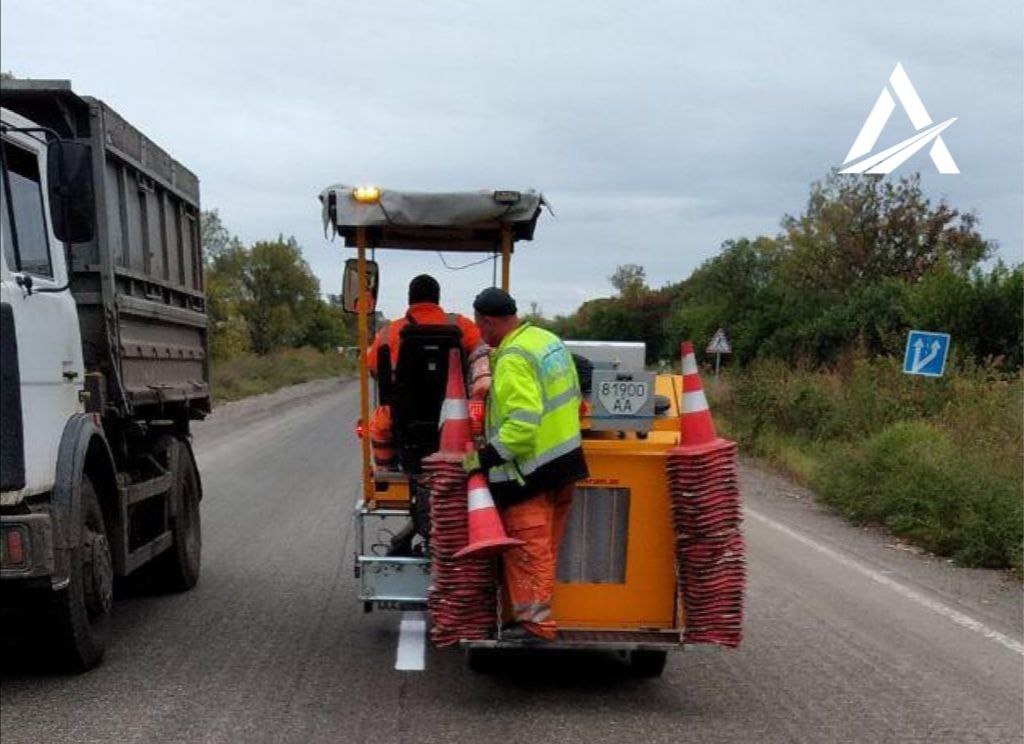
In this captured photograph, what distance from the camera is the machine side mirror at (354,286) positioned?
654cm

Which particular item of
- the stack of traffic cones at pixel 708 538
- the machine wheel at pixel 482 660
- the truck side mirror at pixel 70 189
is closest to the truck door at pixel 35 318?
the truck side mirror at pixel 70 189

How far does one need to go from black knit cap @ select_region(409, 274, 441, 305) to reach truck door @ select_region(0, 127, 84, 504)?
1785 millimetres

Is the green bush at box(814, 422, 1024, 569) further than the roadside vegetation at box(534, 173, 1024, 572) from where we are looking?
No

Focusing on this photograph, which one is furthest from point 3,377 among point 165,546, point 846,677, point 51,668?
point 846,677

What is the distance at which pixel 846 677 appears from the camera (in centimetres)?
592

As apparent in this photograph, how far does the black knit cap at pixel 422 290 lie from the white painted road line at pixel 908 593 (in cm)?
409

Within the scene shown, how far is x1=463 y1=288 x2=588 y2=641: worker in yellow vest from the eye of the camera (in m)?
5.12

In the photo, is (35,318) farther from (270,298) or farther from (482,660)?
(270,298)

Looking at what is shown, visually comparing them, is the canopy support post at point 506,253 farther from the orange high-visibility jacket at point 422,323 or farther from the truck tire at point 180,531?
the truck tire at point 180,531

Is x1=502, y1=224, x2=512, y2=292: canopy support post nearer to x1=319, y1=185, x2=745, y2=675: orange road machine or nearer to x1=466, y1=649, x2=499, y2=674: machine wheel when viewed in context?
x1=319, y1=185, x2=745, y2=675: orange road machine

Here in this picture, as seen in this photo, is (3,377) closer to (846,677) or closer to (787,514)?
(846,677)

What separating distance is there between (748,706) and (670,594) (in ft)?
2.17

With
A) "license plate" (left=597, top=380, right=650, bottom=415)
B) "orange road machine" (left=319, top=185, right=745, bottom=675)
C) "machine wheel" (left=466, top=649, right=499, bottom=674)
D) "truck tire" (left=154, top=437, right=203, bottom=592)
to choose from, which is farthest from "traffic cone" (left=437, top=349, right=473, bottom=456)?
"truck tire" (left=154, top=437, right=203, bottom=592)

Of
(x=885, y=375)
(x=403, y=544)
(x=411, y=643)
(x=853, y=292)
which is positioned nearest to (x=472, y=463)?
(x=403, y=544)
